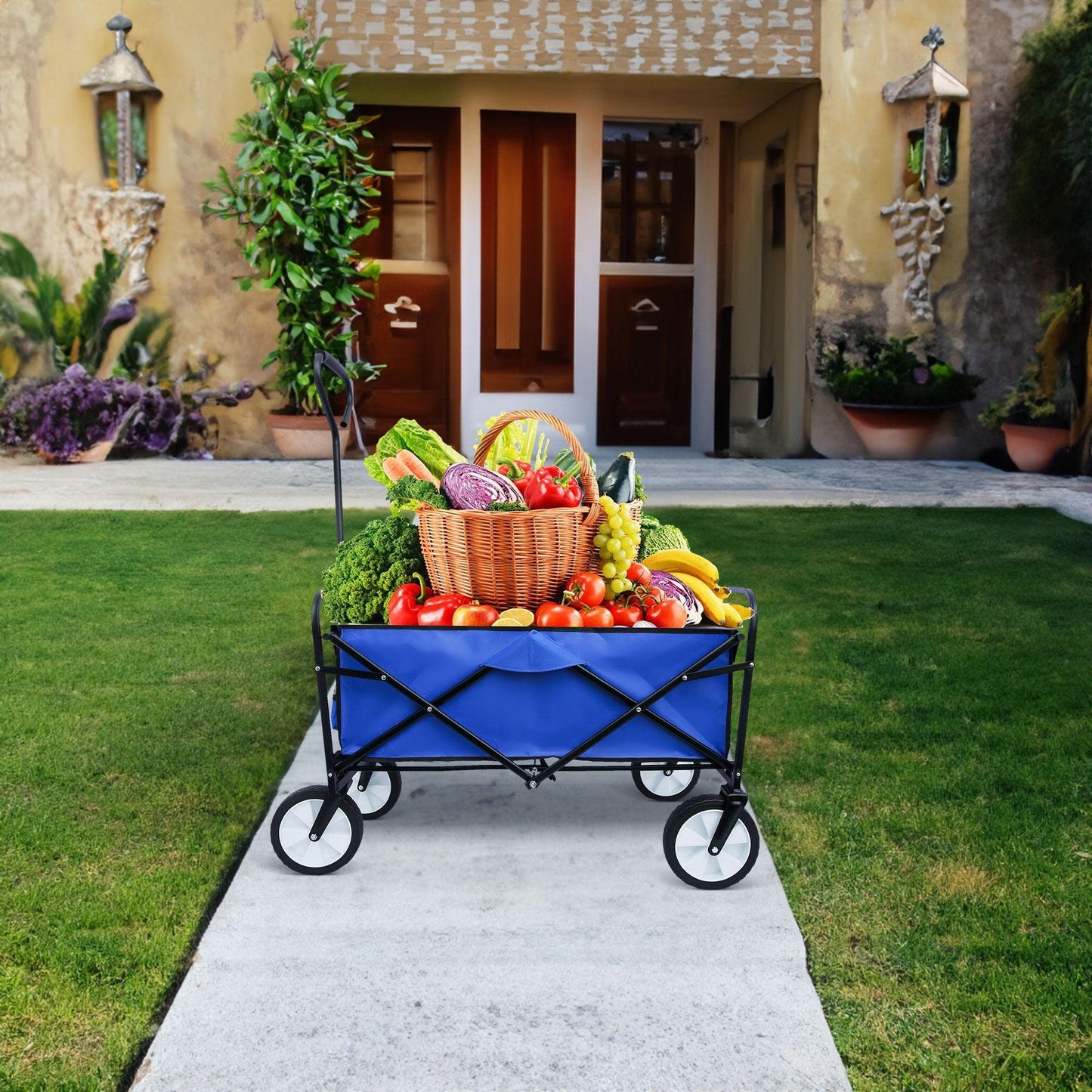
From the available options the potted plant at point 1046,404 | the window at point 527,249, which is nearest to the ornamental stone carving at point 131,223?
the window at point 527,249

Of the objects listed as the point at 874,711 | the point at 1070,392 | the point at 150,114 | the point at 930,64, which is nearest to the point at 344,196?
the point at 150,114

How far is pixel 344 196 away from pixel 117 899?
8.81m

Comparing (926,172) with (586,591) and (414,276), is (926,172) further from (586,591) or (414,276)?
(586,591)

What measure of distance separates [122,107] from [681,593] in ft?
30.4

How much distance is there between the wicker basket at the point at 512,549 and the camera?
3473mm

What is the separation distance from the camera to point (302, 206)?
11180 millimetres

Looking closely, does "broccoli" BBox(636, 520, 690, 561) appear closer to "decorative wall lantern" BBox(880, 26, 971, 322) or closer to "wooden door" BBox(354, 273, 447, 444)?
"decorative wall lantern" BBox(880, 26, 971, 322)

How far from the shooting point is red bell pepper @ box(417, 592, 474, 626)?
11.5 ft

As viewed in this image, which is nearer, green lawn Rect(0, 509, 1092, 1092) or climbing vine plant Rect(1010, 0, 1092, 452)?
green lawn Rect(0, 509, 1092, 1092)

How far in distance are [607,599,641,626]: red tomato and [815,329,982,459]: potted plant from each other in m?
8.58

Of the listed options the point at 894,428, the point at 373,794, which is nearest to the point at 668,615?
the point at 373,794

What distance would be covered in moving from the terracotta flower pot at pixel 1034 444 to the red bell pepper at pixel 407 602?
865 centimetres

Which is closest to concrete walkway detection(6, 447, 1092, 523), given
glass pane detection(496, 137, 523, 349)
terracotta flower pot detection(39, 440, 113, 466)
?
terracotta flower pot detection(39, 440, 113, 466)

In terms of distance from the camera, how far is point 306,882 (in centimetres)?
334
